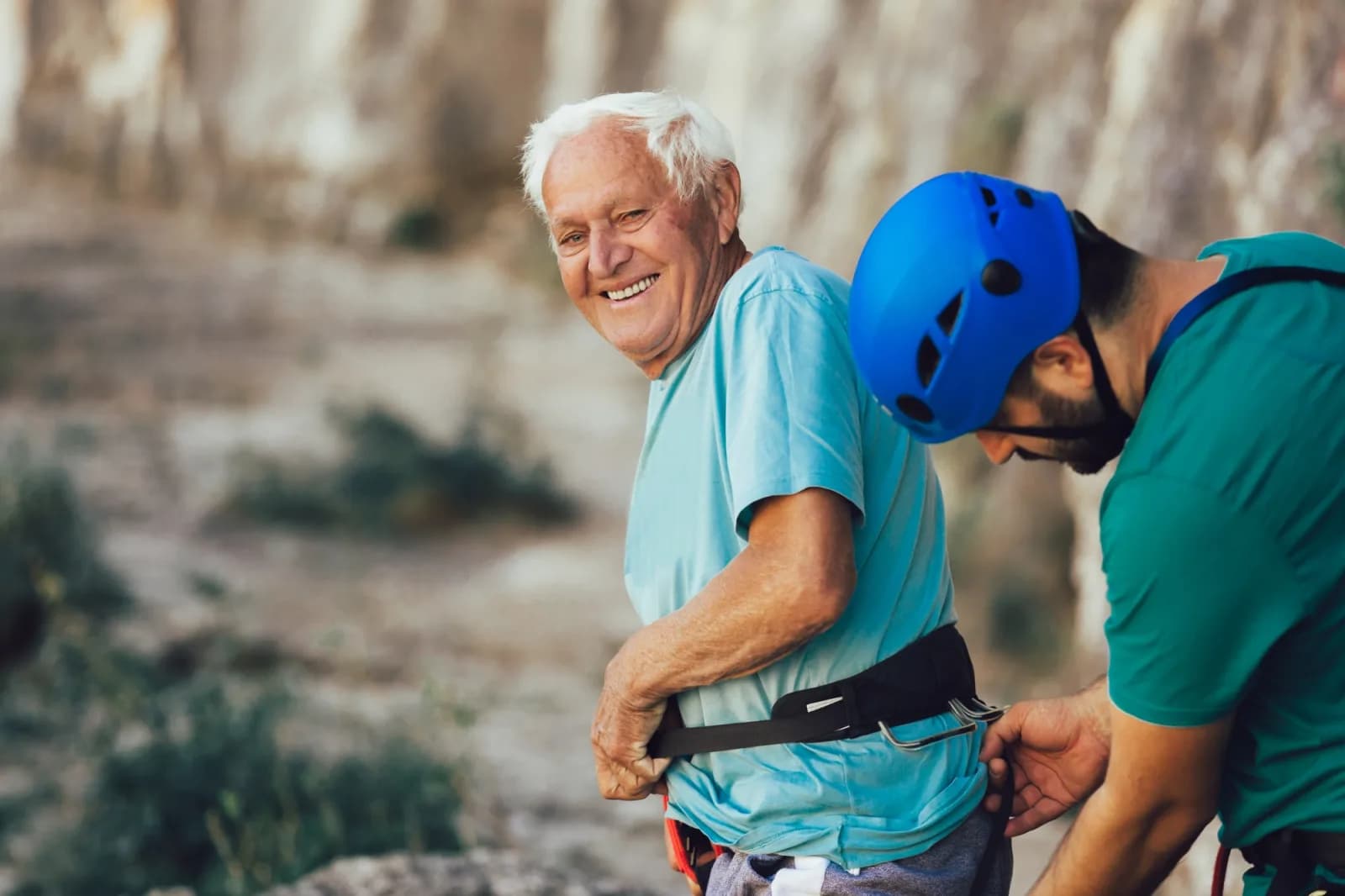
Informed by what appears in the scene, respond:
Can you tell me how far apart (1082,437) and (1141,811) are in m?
0.45

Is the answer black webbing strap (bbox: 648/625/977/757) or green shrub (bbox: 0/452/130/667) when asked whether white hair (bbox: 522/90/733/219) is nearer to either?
black webbing strap (bbox: 648/625/977/757)

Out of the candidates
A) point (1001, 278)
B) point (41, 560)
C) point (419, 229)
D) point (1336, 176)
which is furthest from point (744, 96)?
point (1001, 278)

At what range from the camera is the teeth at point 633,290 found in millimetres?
2092

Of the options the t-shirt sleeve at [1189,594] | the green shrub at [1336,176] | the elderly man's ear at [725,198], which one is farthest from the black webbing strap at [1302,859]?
the green shrub at [1336,176]

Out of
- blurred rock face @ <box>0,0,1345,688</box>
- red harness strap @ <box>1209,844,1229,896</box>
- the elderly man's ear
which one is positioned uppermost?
blurred rock face @ <box>0,0,1345,688</box>

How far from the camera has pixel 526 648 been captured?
26.1ft

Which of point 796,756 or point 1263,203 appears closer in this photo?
point 796,756

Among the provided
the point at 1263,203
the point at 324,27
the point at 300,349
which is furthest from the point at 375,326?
the point at 1263,203

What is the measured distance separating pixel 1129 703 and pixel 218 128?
20643mm

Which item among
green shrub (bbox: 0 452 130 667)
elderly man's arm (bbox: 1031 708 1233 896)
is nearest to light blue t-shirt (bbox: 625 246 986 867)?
elderly man's arm (bbox: 1031 708 1233 896)

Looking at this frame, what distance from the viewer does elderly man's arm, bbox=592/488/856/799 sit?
1755 millimetres

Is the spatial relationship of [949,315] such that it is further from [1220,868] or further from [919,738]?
[1220,868]

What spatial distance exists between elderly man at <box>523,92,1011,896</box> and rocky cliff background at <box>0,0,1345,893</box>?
1.70 meters

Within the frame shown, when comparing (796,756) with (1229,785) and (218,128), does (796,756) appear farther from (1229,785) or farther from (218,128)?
(218,128)
